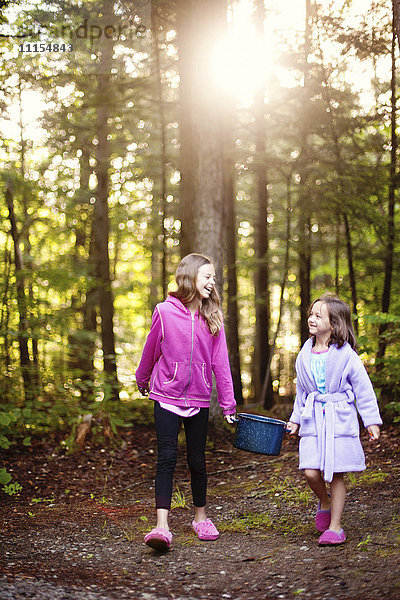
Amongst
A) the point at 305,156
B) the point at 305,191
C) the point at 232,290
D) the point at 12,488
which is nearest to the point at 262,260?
the point at 232,290

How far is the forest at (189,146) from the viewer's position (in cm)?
819

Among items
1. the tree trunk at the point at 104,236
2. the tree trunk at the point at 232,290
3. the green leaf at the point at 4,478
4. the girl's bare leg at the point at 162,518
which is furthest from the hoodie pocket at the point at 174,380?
the tree trunk at the point at 232,290

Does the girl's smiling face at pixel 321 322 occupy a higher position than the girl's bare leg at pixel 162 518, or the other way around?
the girl's smiling face at pixel 321 322

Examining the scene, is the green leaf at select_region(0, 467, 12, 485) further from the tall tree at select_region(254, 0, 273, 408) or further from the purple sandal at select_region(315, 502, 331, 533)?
the tall tree at select_region(254, 0, 273, 408)

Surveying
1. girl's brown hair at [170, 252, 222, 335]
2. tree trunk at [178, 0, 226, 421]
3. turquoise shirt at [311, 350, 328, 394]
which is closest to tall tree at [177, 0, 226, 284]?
tree trunk at [178, 0, 226, 421]

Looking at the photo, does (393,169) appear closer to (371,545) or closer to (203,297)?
(203,297)

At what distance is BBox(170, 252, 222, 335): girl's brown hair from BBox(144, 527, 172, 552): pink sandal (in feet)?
4.77

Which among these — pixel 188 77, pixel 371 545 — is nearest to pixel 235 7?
pixel 188 77

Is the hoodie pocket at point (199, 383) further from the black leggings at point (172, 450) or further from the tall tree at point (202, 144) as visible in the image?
the tall tree at point (202, 144)

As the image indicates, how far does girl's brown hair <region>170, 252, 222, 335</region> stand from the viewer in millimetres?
4422

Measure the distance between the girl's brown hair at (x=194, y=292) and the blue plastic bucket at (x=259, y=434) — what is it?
2.35 ft

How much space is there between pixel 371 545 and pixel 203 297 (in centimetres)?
207

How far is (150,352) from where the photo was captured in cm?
437

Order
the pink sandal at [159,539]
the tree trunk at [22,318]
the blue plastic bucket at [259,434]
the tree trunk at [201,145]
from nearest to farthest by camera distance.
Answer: the pink sandal at [159,539] → the blue plastic bucket at [259,434] → the tree trunk at [201,145] → the tree trunk at [22,318]
